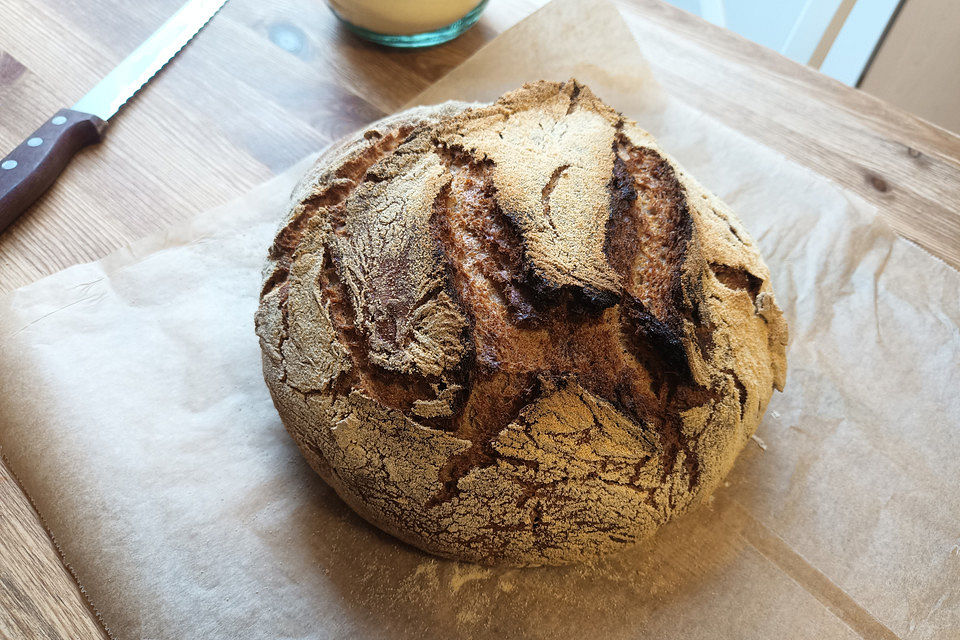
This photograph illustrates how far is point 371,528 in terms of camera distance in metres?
1.23

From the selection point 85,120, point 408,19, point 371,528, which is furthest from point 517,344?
point 85,120

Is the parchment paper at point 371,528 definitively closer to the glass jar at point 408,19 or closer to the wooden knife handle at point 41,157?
the wooden knife handle at point 41,157

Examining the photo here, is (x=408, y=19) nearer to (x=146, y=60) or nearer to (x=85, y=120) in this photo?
(x=146, y=60)

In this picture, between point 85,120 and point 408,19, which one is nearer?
point 85,120

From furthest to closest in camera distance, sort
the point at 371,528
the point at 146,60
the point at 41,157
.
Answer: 1. the point at 146,60
2. the point at 41,157
3. the point at 371,528

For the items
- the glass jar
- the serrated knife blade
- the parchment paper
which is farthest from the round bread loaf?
the serrated knife blade

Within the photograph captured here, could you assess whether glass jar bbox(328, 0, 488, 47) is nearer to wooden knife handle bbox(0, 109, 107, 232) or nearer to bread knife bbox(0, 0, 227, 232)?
bread knife bbox(0, 0, 227, 232)

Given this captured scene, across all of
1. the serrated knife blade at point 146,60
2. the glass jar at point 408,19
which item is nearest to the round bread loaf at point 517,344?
the glass jar at point 408,19

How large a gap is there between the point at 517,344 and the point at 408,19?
1.04 metres

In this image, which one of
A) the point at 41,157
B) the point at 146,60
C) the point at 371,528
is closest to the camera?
the point at 371,528

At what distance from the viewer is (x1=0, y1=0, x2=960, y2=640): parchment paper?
1158 mm

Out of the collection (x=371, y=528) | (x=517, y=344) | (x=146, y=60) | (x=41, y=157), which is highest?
(x=517, y=344)

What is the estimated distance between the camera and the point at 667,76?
1.82m

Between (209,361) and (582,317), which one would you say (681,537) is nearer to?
(582,317)
